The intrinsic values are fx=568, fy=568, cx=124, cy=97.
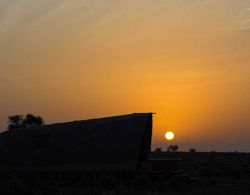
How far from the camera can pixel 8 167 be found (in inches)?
1731

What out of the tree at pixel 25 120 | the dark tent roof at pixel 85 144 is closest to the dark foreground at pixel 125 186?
the dark tent roof at pixel 85 144

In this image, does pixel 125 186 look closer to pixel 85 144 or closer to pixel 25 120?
pixel 85 144

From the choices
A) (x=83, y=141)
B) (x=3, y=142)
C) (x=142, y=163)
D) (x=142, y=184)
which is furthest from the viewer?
(x=3, y=142)

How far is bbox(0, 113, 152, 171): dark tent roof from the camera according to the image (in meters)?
37.1

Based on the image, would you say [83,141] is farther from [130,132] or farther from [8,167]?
[8,167]

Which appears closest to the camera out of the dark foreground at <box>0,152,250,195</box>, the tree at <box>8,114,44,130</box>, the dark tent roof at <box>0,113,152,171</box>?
the dark foreground at <box>0,152,250,195</box>

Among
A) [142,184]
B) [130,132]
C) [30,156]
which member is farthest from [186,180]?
[30,156]

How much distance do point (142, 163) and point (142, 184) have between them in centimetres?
440

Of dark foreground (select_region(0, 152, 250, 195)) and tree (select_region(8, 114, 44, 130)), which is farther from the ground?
tree (select_region(8, 114, 44, 130))

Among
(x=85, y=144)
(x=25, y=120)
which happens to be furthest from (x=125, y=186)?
(x=25, y=120)

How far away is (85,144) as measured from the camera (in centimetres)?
3947

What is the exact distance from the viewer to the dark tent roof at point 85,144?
3712 centimetres

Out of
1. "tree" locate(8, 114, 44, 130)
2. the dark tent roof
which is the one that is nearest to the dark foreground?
the dark tent roof

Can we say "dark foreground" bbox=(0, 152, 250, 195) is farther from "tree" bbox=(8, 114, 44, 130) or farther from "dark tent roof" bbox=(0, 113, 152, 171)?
"tree" bbox=(8, 114, 44, 130)
